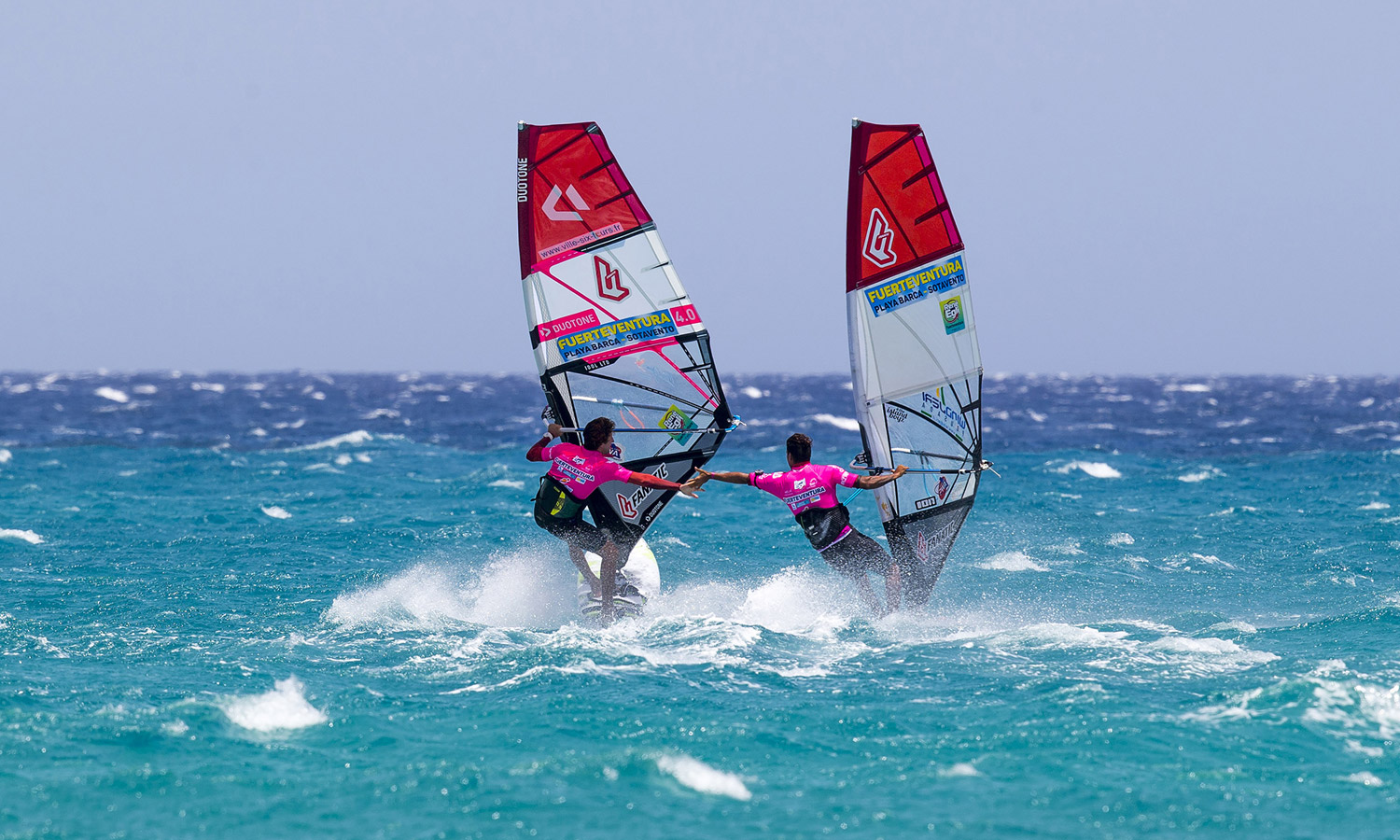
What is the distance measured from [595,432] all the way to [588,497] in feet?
2.40

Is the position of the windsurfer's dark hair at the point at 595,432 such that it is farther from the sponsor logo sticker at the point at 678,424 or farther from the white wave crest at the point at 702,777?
the white wave crest at the point at 702,777

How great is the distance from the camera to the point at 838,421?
52250mm

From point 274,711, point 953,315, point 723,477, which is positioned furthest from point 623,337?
point 274,711

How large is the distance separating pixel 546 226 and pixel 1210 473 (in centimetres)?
2340

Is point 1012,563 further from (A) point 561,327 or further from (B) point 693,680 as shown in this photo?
(B) point 693,680

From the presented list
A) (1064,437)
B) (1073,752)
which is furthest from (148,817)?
(1064,437)

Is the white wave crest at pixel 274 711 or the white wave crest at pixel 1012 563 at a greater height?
the white wave crest at pixel 274 711

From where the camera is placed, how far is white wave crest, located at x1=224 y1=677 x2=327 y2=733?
9.11 metres

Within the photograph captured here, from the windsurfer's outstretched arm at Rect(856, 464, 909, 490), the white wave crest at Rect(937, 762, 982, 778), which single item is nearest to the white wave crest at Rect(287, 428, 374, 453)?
the windsurfer's outstretched arm at Rect(856, 464, 909, 490)

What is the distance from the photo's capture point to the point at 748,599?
46.5 ft

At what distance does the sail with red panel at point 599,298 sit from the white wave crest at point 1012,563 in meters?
6.64

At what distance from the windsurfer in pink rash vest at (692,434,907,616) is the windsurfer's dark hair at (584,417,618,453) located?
110 cm

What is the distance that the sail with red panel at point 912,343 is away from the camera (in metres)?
12.6

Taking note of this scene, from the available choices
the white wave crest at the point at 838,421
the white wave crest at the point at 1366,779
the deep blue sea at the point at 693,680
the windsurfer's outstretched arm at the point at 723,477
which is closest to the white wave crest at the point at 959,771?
the deep blue sea at the point at 693,680
